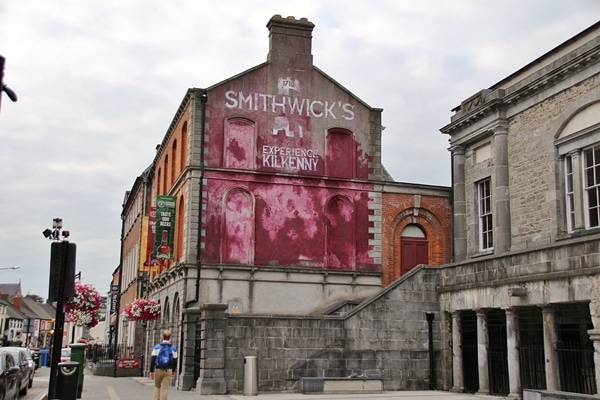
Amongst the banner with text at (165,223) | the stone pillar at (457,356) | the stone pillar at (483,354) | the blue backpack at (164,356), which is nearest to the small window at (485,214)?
the stone pillar at (457,356)

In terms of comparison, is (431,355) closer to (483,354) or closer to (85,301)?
(483,354)

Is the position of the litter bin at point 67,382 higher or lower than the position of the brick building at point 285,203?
lower

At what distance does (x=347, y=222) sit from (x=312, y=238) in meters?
1.67

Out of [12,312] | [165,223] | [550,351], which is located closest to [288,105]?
[165,223]

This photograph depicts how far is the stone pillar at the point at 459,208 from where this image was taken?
26.0 metres

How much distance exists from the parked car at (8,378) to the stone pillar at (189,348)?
5.33 m

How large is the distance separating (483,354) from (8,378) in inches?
483

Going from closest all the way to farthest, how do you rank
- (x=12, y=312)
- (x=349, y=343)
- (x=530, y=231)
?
1. (x=349, y=343)
2. (x=530, y=231)
3. (x=12, y=312)

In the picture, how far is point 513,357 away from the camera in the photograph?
18.6m

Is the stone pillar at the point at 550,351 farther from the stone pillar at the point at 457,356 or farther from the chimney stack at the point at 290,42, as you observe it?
the chimney stack at the point at 290,42

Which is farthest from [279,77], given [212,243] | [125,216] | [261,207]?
[125,216]

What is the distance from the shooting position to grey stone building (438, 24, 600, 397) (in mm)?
17547

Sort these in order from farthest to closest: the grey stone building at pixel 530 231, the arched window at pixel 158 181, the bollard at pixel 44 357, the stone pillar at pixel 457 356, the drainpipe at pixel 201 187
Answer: the bollard at pixel 44 357
the arched window at pixel 158 181
the drainpipe at pixel 201 187
the stone pillar at pixel 457 356
the grey stone building at pixel 530 231

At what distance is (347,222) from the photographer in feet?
95.8
